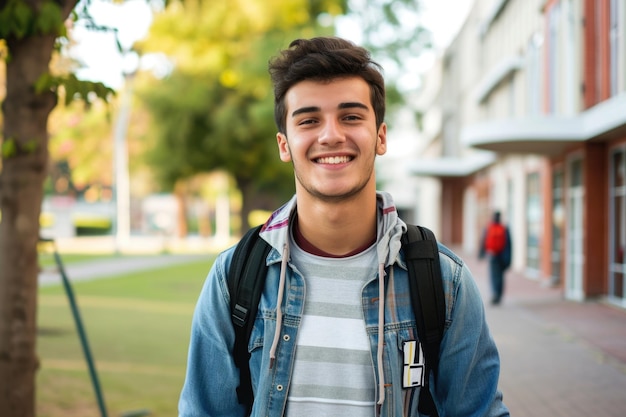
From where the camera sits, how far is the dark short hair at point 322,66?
2.10 meters

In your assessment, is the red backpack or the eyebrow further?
the red backpack

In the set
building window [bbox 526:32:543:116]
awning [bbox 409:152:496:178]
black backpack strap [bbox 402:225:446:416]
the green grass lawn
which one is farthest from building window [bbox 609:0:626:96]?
awning [bbox 409:152:496:178]

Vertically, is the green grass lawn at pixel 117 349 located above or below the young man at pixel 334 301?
below

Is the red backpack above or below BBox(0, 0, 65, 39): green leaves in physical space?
below

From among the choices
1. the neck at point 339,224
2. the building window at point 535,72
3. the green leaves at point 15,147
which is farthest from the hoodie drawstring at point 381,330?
the building window at point 535,72

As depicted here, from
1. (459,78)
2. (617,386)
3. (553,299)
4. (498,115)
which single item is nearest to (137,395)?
(617,386)

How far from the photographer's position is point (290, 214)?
2.23m

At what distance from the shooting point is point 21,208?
4977mm

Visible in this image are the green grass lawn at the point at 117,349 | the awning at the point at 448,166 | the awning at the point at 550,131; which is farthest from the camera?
the awning at the point at 448,166

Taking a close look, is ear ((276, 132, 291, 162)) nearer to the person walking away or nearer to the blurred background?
the blurred background

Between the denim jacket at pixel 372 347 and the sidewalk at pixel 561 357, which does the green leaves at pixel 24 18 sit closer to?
the denim jacket at pixel 372 347

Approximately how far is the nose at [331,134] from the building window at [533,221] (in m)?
21.1

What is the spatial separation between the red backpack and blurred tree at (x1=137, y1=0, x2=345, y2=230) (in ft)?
46.5

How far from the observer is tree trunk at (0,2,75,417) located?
490cm
